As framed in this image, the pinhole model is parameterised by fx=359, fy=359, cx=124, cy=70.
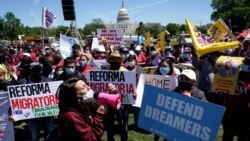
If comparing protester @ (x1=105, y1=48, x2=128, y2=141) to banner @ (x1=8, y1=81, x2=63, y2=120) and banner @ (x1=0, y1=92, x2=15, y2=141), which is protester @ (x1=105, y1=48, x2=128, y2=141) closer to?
banner @ (x1=8, y1=81, x2=63, y2=120)

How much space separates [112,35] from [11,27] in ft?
323

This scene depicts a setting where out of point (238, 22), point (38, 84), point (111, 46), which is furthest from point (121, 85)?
point (238, 22)

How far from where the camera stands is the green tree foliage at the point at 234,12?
268ft

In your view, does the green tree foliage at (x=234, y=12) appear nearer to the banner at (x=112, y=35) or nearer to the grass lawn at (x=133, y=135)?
the banner at (x=112, y=35)

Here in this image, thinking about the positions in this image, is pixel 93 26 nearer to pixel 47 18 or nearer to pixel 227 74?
pixel 47 18

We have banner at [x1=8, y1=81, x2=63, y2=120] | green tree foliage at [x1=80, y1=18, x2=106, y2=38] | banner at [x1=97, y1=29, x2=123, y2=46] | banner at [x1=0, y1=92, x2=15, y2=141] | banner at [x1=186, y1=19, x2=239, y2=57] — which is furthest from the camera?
green tree foliage at [x1=80, y1=18, x2=106, y2=38]

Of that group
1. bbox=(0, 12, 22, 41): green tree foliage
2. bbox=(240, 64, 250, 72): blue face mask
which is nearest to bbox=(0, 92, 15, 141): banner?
bbox=(240, 64, 250, 72): blue face mask

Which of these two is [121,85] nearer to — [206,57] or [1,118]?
[1,118]

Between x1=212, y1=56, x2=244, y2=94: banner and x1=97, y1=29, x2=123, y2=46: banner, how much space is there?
8139mm

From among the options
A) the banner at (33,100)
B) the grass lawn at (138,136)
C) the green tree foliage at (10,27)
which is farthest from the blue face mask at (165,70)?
the green tree foliage at (10,27)

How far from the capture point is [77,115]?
358 cm

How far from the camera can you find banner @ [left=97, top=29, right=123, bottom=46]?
1412 cm

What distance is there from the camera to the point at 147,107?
4.46m

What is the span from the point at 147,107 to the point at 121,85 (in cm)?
218
